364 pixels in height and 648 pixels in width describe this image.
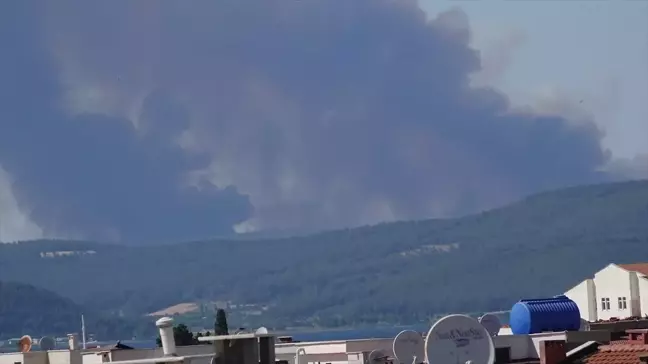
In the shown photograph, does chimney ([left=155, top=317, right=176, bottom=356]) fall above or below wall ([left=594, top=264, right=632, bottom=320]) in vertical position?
below

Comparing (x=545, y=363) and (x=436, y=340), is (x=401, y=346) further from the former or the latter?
(x=436, y=340)

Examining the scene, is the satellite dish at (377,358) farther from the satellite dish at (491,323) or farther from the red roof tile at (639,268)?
the red roof tile at (639,268)

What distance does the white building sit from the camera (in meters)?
97.3

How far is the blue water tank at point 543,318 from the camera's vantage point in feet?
209

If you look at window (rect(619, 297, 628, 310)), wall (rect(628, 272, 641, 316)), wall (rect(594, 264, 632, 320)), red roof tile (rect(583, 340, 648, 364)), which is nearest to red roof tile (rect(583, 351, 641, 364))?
red roof tile (rect(583, 340, 648, 364))

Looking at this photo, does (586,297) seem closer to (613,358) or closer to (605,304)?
(605,304)

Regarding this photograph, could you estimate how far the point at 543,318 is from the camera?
64188mm

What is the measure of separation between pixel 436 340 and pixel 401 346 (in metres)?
16.2

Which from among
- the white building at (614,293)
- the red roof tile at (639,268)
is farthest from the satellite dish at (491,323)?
the red roof tile at (639,268)

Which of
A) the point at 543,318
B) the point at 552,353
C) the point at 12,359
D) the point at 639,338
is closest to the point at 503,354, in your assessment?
the point at 543,318

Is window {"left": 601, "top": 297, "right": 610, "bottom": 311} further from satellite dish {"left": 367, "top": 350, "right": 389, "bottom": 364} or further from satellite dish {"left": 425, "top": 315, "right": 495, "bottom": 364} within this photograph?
satellite dish {"left": 425, "top": 315, "right": 495, "bottom": 364}

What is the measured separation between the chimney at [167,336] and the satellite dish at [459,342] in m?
10.9

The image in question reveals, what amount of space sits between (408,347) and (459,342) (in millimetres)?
16574

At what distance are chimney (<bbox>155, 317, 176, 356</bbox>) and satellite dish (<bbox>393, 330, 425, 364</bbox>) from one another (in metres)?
26.8
